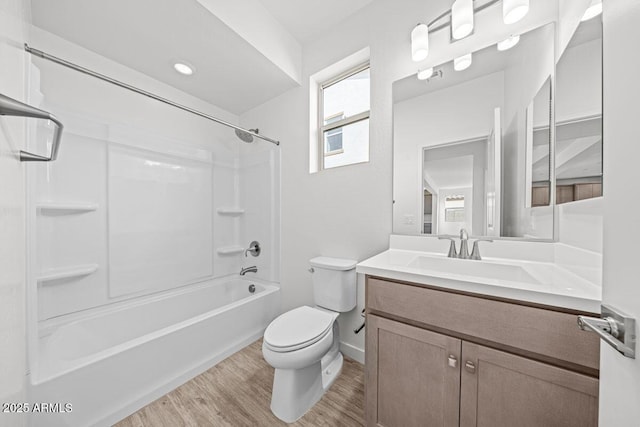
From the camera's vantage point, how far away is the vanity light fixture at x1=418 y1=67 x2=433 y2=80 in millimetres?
1416

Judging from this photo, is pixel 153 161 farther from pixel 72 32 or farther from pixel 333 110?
pixel 333 110

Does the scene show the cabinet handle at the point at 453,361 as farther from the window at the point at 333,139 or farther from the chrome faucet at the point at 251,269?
the chrome faucet at the point at 251,269

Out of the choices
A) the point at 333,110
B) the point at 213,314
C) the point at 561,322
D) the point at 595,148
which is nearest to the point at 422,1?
the point at 333,110

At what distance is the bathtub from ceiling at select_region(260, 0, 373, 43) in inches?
93.3

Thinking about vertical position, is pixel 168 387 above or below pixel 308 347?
below

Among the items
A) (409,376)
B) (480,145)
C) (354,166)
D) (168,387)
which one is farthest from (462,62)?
(168,387)

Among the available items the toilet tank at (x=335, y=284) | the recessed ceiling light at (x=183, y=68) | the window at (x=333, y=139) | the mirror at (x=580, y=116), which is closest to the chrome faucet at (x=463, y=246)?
the mirror at (x=580, y=116)

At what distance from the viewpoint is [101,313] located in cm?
168

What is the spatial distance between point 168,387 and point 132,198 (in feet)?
4.73

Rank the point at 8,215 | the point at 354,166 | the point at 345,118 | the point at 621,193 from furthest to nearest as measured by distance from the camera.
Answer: the point at 345,118
the point at 354,166
the point at 8,215
the point at 621,193

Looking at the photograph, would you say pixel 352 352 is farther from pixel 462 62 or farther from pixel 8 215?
pixel 462 62

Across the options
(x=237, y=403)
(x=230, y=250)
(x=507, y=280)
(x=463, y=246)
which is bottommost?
(x=237, y=403)

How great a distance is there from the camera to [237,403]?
1.32 metres

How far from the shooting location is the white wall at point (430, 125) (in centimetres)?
127
